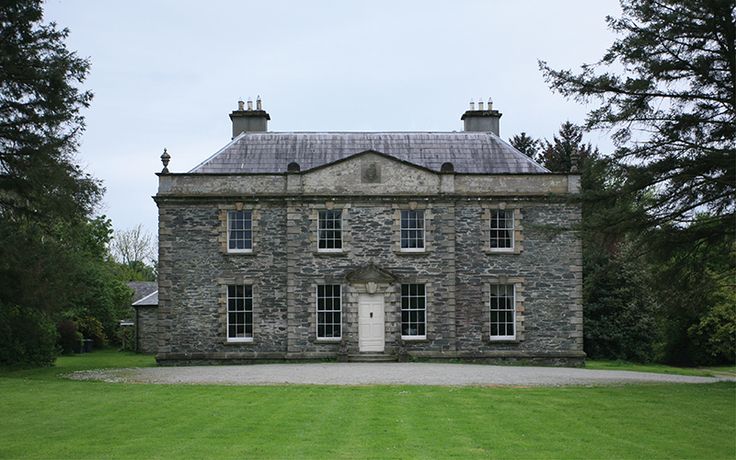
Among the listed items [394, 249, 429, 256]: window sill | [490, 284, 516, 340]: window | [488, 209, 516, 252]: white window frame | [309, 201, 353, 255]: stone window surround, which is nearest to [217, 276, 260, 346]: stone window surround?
[309, 201, 353, 255]: stone window surround

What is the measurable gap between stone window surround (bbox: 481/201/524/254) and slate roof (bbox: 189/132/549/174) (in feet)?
6.17

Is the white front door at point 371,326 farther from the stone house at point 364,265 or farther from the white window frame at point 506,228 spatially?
the white window frame at point 506,228

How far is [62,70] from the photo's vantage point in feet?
72.7

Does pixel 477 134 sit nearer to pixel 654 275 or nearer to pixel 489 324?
pixel 489 324

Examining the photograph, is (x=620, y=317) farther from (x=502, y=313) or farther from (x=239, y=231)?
(x=239, y=231)

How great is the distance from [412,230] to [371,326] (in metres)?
3.98

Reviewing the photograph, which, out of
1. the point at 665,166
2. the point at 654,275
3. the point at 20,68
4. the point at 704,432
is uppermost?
the point at 20,68

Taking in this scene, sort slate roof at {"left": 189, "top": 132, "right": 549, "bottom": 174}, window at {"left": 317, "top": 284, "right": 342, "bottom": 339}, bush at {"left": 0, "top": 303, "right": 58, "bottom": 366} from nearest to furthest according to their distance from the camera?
bush at {"left": 0, "top": 303, "right": 58, "bottom": 366}
window at {"left": 317, "top": 284, "right": 342, "bottom": 339}
slate roof at {"left": 189, "top": 132, "right": 549, "bottom": 174}

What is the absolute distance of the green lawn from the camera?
42.8ft

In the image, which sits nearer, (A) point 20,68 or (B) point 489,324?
(A) point 20,68

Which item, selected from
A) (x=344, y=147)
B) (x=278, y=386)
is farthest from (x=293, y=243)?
(x=278, y=386)

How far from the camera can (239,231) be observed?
106 feet

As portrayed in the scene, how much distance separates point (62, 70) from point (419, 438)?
14.4m

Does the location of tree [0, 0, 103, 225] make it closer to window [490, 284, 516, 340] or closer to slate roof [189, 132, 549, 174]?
slate roof [189, 132, 549, 174]
